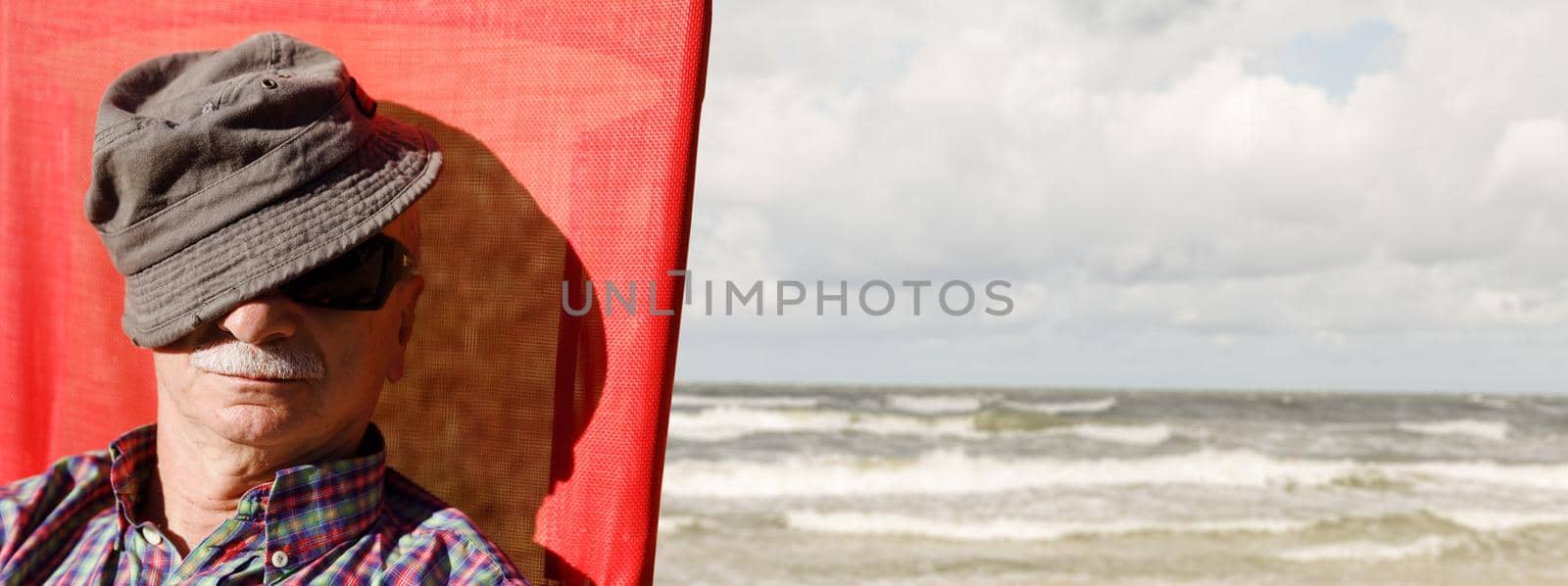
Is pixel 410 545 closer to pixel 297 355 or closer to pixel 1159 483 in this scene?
pixel 297 355

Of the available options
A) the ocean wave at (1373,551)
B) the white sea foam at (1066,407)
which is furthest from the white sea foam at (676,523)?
the white sea foam at (1066,407)

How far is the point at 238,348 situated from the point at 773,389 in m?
26.4

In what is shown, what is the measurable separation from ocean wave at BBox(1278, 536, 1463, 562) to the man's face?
7191mm

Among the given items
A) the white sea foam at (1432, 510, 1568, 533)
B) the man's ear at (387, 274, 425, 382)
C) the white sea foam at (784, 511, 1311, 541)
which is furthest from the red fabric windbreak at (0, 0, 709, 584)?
the white sea foam at (1432, 510, 1568, 533)

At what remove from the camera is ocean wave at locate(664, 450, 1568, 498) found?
10.7 m

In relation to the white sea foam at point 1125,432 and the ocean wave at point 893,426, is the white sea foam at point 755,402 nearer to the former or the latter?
the ocean wave at point 893,426

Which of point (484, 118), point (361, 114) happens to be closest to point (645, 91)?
point (484, 118)

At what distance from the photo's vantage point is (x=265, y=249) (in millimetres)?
1374

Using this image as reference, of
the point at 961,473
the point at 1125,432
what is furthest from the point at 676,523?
Answer: the point at 1125,432

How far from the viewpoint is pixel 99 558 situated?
1.54m

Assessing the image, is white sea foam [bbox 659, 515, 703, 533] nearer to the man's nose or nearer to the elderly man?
the elderly man

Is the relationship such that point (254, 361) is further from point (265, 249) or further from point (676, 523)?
point (676, 523)

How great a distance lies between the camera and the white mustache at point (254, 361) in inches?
56.5

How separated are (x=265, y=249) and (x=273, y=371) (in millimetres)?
173
